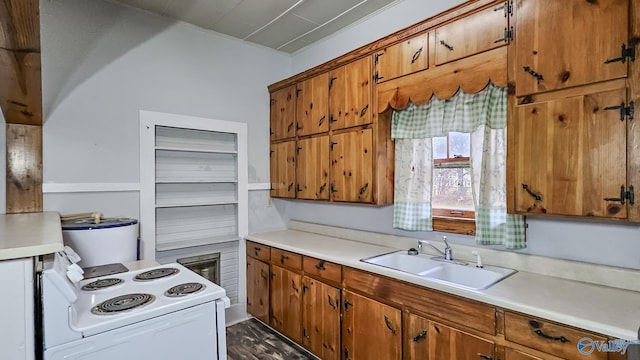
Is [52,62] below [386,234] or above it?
above

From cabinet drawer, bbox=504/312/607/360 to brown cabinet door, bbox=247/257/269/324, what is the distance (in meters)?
2.10

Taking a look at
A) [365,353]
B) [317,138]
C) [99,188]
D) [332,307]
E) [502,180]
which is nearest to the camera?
[502,180]

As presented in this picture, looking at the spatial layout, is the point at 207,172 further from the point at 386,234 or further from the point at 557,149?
the point at 557,149

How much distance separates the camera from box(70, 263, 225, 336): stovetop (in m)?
1.28

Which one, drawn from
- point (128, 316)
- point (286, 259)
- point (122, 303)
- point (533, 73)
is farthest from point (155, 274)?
point (533, 73)

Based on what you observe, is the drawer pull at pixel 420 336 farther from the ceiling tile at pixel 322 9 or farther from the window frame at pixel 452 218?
the ceiling tile at pixel 322 9

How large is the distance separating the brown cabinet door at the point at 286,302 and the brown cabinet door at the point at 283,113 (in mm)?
1386

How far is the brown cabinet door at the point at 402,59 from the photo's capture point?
2186 mm

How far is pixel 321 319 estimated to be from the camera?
→ 2.48m

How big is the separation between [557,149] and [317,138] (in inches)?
73.8

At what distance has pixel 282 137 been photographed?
135 inches

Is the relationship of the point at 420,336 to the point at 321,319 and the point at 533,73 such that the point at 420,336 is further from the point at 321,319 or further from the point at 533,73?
the point at 533,73

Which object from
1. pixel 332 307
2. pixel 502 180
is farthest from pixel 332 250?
pixel 502 180

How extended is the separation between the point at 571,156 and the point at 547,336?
0.85m
